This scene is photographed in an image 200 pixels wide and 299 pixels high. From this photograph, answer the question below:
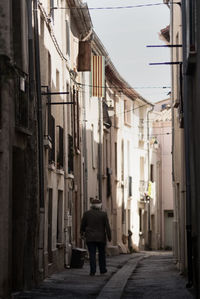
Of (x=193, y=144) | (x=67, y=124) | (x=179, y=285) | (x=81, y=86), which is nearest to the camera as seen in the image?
(x=193, y=144)

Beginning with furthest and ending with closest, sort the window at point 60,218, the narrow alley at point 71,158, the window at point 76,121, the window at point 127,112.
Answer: the window at point 127,112 < the window at point 76,121 < the window at point 60,218 < the narrow alley at point 71,158

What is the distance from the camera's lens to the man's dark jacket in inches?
744

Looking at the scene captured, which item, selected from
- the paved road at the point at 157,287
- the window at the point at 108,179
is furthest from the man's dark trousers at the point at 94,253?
the window at the point at 108,179

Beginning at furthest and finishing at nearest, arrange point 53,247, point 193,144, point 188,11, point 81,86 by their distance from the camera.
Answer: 1. point 81,86
2. point 53,247
3. point 193,144
4. point 188,11

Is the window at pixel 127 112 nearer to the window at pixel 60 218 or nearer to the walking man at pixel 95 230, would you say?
the window at pixel 60 218

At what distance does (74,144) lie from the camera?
2642cm

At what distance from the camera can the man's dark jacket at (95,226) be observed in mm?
18891

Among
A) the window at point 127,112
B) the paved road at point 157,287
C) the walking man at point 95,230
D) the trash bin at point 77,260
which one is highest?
the window at point 127,112

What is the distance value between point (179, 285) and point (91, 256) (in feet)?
10.6

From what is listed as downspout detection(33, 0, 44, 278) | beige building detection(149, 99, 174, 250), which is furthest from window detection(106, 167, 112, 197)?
downspout detection(33, 0, 44, 278)

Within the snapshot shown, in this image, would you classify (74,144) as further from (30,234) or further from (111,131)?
(111,131)

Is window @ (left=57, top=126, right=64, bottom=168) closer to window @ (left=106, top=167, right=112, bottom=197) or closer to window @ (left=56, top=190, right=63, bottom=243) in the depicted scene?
window @ (left=56, top=190, right=63, bottom=243)

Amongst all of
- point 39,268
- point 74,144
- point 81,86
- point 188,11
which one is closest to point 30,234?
point 39,268

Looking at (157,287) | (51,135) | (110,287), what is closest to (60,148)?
(51,135)
